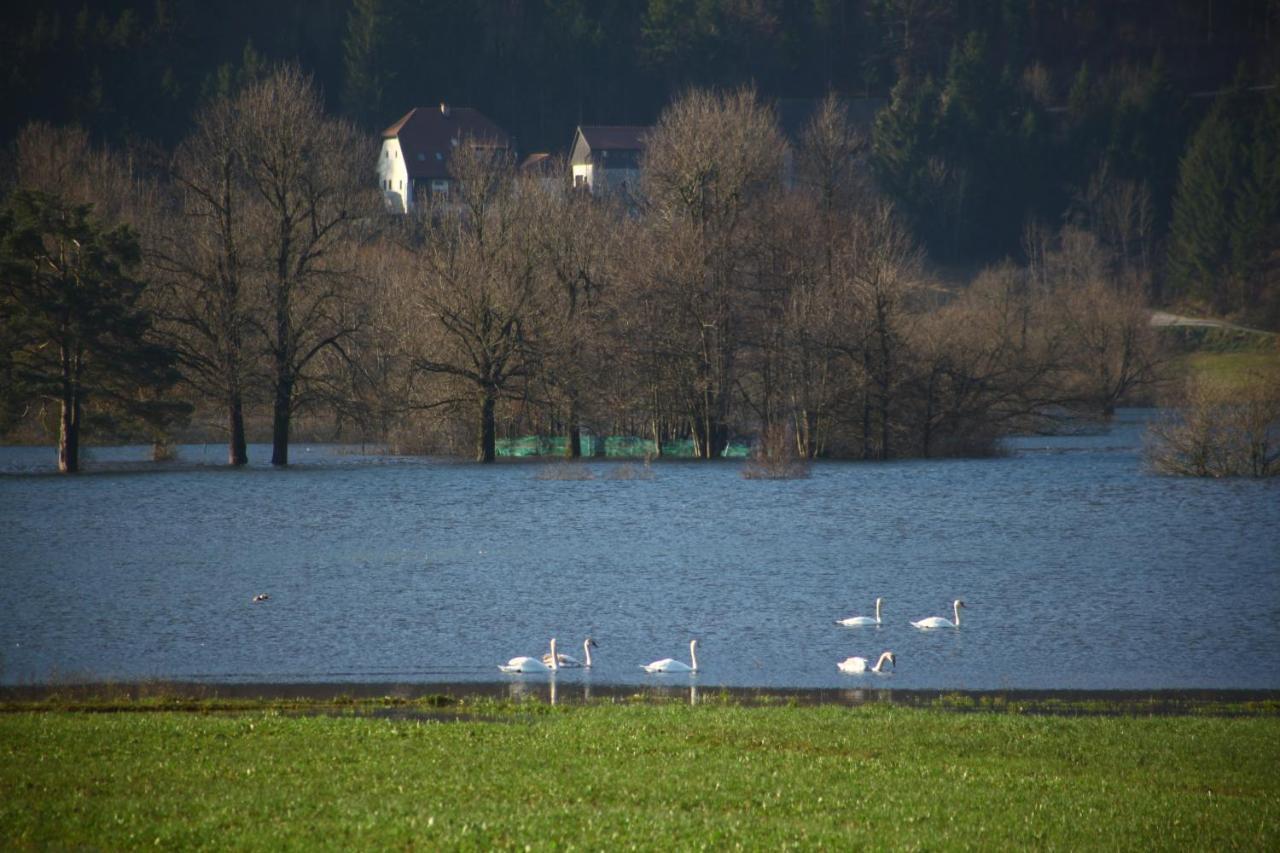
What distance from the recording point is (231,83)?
118m

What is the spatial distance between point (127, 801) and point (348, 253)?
58446 mm

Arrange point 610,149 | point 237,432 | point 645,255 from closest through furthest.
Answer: point 237,432 → point 645,255 → point 610,149

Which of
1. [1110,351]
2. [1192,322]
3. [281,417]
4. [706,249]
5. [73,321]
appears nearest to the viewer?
[73,321]

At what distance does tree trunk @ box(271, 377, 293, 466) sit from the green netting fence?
31.9 feet

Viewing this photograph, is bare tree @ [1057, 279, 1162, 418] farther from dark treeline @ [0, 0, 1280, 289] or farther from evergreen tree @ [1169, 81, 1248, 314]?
dark treeline @ [0, 0, 1280, 289]

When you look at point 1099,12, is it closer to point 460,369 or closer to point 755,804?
point 460,369

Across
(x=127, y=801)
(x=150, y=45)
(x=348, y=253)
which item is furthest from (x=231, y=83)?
Result: (x=127, y=801)

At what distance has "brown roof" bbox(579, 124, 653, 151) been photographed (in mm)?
129375

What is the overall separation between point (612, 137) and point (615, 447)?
2814 inches

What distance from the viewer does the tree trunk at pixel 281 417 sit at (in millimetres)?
55906

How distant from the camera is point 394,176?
132 m

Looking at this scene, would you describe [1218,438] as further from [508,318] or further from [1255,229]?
[1255,229]

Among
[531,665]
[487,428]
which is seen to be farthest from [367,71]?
[531,665]

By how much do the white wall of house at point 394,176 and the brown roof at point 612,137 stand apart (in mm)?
16045
